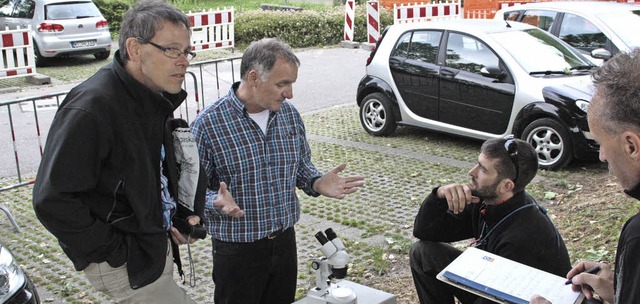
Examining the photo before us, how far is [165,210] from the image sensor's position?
10.1ft

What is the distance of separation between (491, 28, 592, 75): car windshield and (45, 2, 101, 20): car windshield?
1166 centimetres

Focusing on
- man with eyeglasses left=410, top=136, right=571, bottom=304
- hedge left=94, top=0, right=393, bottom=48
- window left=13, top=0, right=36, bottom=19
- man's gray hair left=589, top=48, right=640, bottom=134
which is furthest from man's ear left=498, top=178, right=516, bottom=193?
hedge left=94, top=0, right=393, bottom=48

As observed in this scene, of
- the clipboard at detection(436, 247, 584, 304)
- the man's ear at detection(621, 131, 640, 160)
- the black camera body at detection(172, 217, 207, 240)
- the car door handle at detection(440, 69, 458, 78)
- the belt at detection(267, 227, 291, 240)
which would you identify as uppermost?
the man's ear at detection(621, 131, 640, 160)

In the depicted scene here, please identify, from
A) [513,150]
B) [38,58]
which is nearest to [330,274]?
[513,150]

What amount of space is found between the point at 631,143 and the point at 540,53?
7.12 m

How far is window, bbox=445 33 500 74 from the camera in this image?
8.83 meters

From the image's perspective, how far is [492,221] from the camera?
375 centimetres

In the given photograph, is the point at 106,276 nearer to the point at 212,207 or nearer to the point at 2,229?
the point at 212,207

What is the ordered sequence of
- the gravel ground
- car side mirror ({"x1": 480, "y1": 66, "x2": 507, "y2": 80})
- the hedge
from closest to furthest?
the gravel ground → car side mirror ({"x1": 480, "y1": 66, "x2": 507, "y2": 80}) → the hedge

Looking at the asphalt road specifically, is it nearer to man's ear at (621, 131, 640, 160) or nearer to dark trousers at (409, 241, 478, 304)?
dark trousers at (409, 241, 478, 304)

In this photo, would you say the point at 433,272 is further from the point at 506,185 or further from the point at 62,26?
the point at 62,26

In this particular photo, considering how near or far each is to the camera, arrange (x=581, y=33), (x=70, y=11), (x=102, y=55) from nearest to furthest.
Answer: (x=581, y=33) < (x=70, y=11) < (x=102, y=55)

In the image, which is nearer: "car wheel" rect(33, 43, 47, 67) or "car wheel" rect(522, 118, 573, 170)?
"car wheel" rect(522, 118, 573, 170)

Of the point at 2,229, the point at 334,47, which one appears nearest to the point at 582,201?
the point at 2,229
